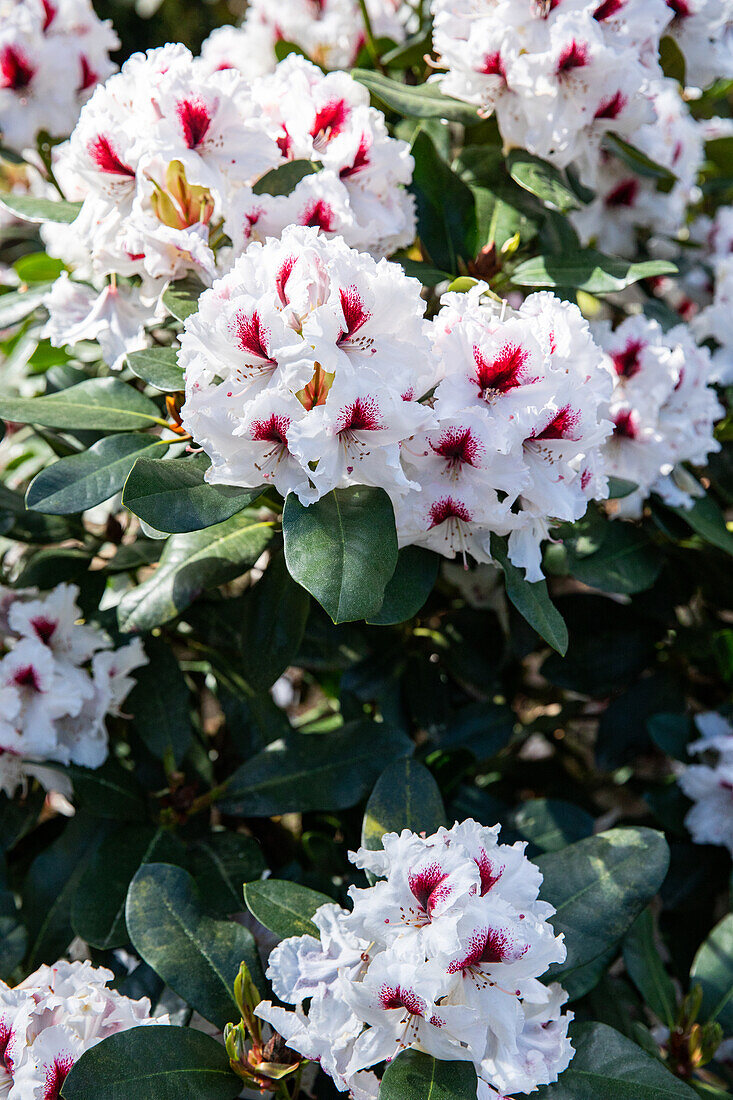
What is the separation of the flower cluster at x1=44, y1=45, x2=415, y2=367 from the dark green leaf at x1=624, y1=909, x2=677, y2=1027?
37.1 inches

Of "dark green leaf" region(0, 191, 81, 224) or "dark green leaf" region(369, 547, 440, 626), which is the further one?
"dark green leaf" region(0, 191, 81, 224)

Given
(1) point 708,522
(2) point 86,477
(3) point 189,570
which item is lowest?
(1) point 708,522

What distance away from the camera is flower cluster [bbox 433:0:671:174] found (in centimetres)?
114

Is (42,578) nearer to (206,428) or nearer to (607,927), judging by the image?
(206,428)

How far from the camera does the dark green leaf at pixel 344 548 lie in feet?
2.72

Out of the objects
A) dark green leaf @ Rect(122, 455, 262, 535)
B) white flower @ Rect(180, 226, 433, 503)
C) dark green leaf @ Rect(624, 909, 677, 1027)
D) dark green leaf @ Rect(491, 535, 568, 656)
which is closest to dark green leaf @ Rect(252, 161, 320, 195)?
white flower @ Rect(180, 226, 433, 503)

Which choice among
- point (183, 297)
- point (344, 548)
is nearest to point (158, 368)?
point (183, 297)

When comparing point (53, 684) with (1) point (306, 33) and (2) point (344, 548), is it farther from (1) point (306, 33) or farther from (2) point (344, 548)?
(1) point (306, 33)

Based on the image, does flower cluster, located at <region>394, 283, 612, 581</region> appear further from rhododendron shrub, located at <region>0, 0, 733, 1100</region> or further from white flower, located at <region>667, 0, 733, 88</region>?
white flower, located at <region>667, 0, 733, 88</region>

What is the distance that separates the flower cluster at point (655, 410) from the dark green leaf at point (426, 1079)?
2.33 feet

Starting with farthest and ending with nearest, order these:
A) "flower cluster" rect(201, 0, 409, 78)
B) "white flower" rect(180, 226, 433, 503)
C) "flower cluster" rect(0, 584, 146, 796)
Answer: "flower cluster" rect(201, 0, 409, 78) → "flower cluster" rect(0, 584, 146, 796) → "white flower" rect(180, 226, 433, 503)

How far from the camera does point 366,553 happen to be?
33.7 inches

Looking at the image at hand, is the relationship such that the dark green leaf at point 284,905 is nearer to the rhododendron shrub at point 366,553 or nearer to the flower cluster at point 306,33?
the rhododendron shrub at point 366,553

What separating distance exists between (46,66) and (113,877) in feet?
3.88
